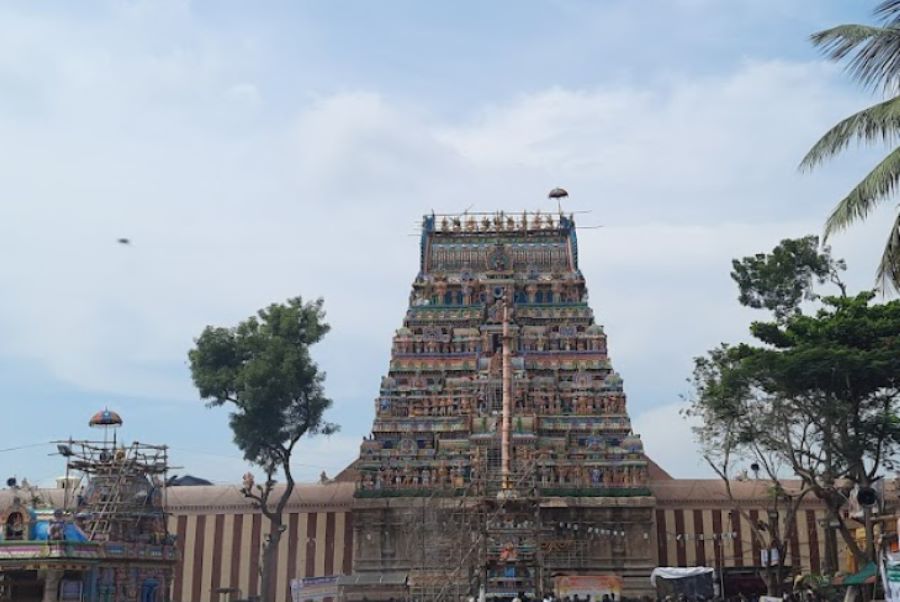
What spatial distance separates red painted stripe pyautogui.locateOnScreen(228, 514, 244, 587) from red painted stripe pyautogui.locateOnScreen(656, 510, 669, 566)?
2136 centimetres

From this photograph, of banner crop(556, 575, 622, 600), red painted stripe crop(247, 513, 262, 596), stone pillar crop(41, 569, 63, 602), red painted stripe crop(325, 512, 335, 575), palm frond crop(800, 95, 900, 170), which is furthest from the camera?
red painted stripe crop(247, 513, 262, 596)

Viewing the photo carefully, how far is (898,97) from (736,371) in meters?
19.3

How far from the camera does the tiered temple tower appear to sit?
Result: 148ft

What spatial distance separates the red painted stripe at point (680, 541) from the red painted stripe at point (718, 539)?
1.49m

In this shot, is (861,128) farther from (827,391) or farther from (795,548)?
(795,548)

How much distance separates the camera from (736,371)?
37469 millimetres

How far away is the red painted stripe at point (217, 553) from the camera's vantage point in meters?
50.7

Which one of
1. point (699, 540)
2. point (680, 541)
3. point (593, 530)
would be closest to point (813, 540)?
point (699, 540)

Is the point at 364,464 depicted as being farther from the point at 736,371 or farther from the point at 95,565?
the point at 736,371

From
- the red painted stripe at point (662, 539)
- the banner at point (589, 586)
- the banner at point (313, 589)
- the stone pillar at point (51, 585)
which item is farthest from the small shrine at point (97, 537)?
the red painted stripe at point (662, 539)

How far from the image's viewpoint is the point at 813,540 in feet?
161

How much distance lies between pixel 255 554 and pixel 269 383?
31.8ft

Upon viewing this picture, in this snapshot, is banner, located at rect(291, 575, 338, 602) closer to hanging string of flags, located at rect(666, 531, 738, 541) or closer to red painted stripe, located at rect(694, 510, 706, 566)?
hanging string of flags, located at rect(666, 531, 738, 541)

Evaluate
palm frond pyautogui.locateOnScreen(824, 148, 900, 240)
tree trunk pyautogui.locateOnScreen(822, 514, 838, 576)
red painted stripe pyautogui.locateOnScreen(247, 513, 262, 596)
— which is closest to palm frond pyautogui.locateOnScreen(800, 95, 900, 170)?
palm frond pyautogui.locateOnScreen(824, 148, 900, 240)
